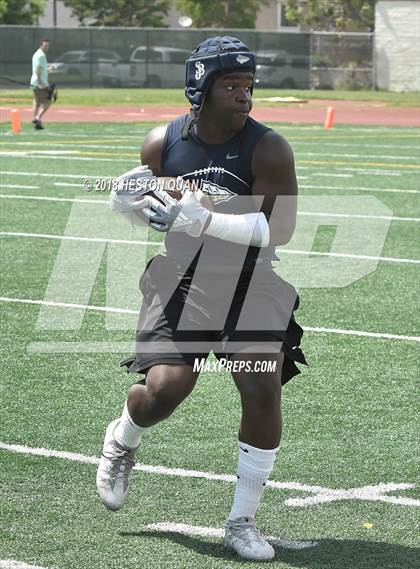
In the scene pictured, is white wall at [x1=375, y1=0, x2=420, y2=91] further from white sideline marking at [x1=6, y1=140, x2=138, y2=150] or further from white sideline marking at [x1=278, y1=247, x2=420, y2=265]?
white sideline marking at [x1=278, y1=247, x2=420, y2=265]

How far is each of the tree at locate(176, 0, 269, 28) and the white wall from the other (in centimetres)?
1274

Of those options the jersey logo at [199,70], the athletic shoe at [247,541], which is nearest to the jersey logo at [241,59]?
the jersey logo at [199,70]

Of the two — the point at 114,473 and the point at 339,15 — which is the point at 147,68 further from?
the point at 114,473

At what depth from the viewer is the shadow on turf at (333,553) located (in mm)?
4238

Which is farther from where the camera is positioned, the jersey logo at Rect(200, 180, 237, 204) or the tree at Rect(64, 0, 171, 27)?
the tree at Rect(64, 0, 171, 27)

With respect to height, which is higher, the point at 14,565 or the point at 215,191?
the point at 215,191

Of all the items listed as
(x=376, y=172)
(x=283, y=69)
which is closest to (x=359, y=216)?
(x=376, y=172)

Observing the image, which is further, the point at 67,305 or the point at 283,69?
the point at 283,69

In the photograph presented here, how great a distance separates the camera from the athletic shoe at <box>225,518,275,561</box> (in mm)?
4293

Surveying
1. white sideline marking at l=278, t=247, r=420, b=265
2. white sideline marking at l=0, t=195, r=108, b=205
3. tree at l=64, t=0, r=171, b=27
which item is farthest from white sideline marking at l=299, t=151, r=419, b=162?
tree at l=64, t=0, r=171, b=27

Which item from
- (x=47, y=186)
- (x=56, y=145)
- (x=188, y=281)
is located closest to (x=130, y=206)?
(x=188, y=281)

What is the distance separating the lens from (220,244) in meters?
4.63

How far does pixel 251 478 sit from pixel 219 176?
1103 mm

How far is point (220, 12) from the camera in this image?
58062 millimetres
